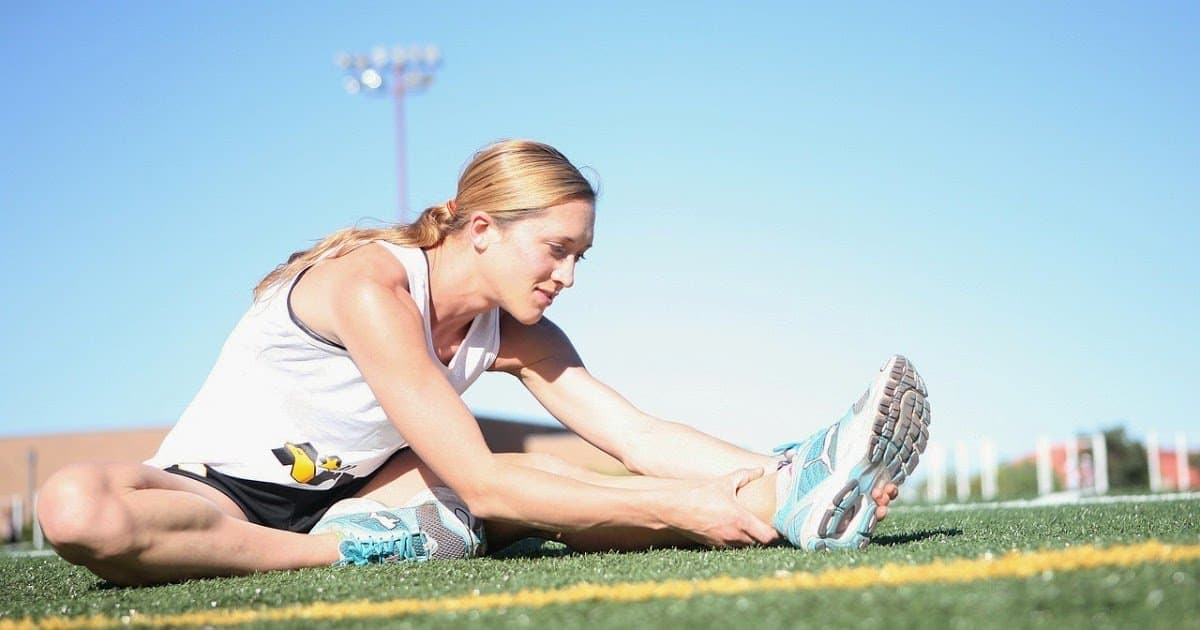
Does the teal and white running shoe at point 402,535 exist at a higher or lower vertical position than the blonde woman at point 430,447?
lower

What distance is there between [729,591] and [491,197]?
67.0 inches

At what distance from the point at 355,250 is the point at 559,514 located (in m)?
1.14

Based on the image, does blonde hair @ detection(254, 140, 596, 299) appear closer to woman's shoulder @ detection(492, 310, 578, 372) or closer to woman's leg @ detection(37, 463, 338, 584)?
woman's shoulder @ detection(492, 310, 578, 372)

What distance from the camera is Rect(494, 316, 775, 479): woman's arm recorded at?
395cm

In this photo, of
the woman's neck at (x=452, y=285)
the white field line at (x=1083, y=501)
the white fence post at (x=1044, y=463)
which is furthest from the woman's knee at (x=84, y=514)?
the white fence post at (x=1044, y=463)

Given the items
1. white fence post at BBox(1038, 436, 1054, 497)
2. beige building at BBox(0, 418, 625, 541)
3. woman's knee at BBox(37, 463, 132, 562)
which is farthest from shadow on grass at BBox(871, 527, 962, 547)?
beige building at BBox(0, 418, 625, 541)

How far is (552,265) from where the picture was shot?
3541 millimetres

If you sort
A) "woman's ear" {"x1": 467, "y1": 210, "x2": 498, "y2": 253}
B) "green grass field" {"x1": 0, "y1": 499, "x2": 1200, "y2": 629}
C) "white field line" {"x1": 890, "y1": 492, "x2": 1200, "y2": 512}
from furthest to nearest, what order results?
"white field line" {"x1": 890, "y1": 492, "x2": 1200, "y2": 512} < "woman's ear" {"x1": 467, "y1": 210, "x2": 498, "y2": 253} < "green grass field" {"x1": 0, "y1": 499, "x2": 1200, "y2": 629}

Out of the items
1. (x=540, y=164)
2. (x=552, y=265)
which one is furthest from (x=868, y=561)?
(x=540, y=164)

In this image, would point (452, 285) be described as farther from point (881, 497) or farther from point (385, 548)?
point (881, 497)

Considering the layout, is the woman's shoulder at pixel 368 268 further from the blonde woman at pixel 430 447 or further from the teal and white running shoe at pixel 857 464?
the teal and white running shoe at pixel 857 464

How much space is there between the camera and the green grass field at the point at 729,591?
191 cm

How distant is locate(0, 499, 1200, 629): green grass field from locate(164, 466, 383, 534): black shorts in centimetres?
36

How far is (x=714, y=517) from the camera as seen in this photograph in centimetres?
315
